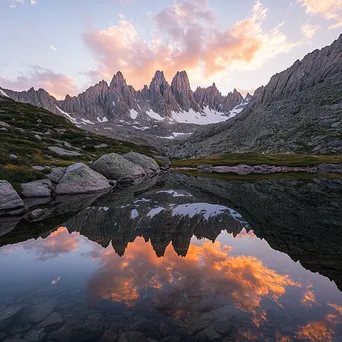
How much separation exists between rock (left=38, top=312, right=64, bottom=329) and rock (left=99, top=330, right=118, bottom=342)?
153 cm

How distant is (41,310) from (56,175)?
89.7ft

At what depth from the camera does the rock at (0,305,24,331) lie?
721 centimetres

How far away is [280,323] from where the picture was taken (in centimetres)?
721

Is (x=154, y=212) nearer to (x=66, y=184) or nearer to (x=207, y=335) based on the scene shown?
(x=207, y=335)

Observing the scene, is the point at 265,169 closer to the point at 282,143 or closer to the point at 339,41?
the point at 282,143

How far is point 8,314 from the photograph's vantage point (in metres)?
7.64

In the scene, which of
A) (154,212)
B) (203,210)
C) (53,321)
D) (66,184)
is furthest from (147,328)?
(66,184)

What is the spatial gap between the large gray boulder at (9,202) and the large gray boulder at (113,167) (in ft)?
75.5

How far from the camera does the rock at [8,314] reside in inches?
284

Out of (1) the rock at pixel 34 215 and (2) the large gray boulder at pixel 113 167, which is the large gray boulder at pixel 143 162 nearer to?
(2) the large gray boulder at pixel 113 167

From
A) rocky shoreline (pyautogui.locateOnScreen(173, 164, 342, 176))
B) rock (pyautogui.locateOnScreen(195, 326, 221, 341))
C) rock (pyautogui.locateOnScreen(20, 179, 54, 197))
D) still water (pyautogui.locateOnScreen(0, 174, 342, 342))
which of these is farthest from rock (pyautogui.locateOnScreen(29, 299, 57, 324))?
rocky shoreline (pyautogui.locateOnScreen(173, 164, 342, 176))

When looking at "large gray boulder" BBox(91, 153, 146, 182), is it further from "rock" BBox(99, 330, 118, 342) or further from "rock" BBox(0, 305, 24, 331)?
"rock" BBox(99, 330, 118, 342)

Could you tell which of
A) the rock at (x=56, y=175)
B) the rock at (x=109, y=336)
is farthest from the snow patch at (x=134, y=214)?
the rock at (x=56, y=175)

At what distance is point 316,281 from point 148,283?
6663 mm
